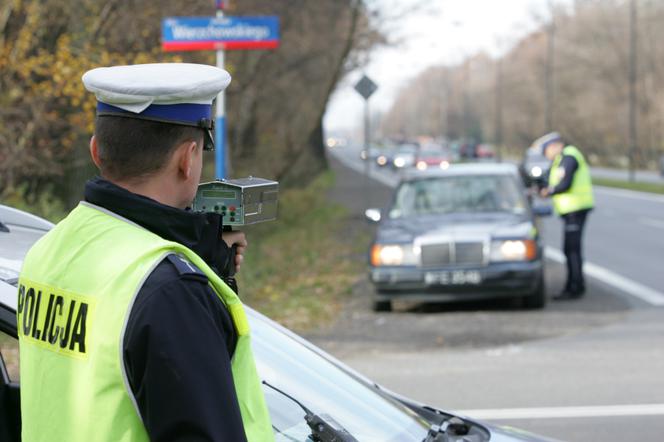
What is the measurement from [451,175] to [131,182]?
38.0 feet

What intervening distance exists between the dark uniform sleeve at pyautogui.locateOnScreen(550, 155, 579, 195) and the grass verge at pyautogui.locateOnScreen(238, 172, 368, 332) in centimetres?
285

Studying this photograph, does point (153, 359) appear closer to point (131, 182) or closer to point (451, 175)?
point (131, 182)

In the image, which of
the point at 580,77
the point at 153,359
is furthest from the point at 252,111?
the point at 580,77

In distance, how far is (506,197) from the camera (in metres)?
13.4

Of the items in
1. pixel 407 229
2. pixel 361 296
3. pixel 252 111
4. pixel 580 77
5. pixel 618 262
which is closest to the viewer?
pixel 407 229

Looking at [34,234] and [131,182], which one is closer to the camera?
[131,182]

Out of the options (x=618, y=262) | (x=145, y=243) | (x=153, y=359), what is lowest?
(x=618, y=262)

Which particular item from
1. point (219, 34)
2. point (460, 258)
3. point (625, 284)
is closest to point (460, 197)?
point (460, 258)

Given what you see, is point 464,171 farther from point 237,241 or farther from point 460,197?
point 237,241

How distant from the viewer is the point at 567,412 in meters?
7.86

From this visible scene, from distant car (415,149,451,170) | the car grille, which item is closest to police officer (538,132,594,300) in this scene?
the car grille

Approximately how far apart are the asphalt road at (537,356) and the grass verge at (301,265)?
0.42m

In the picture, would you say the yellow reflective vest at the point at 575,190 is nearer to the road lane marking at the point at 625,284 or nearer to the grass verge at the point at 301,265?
the road lane marking at the point at 625,284

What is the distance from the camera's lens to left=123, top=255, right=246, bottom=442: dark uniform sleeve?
1.95 m
